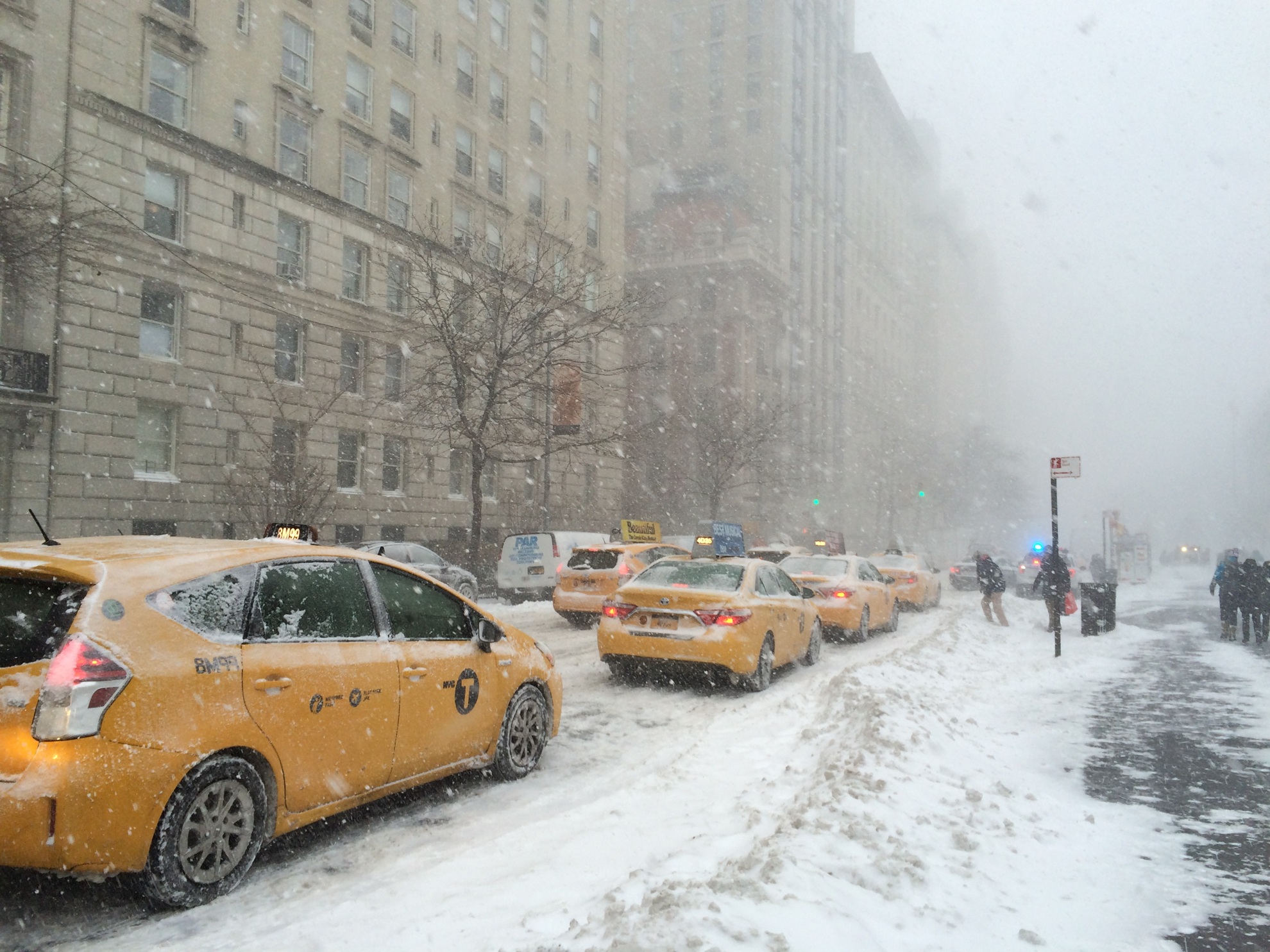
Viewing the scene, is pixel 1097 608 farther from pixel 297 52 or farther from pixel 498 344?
pixel 297 52

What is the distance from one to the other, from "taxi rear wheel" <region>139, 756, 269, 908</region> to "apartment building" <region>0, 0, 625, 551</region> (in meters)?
17.9

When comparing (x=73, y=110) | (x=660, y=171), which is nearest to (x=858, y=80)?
(x=660, y=171)

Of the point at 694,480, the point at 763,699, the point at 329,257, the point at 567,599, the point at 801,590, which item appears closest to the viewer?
the point at 763,699

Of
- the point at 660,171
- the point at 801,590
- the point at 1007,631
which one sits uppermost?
the point at 660,171

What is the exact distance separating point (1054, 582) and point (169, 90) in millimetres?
24959

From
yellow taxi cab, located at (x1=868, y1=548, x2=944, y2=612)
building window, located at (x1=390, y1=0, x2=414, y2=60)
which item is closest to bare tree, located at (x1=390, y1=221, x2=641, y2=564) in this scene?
building window, located at (x1=390, y1=0, x2=414, y2=60)

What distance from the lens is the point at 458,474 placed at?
35.6 m

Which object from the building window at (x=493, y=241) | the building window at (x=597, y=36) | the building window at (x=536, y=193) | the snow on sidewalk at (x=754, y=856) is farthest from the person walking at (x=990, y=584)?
the building window at (x=597, y=36)

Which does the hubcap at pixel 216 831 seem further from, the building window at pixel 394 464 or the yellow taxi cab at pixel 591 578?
the building window at pixel 394 464

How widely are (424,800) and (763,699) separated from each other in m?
4.49

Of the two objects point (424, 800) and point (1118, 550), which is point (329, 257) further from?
point (1118, 550)

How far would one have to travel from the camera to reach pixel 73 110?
22562 mm

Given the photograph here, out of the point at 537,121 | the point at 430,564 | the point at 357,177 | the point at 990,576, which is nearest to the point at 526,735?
the point at 430,564

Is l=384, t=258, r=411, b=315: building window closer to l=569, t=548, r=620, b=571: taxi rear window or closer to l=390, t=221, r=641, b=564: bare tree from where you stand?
l=390, t=221, r=641, b=564: bare tree
